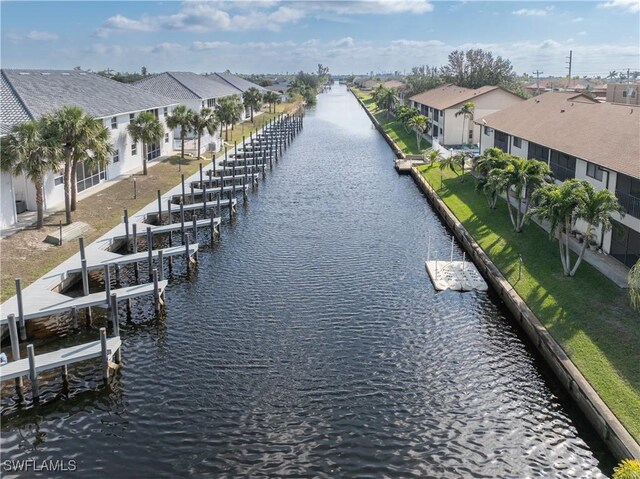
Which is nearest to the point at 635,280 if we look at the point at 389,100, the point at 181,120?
the point at 181,120

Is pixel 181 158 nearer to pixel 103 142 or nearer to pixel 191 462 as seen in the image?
pixel 103 142

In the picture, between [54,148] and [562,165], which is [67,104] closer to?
[54,148]

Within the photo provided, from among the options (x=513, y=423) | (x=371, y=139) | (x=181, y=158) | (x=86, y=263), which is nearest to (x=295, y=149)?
(x=371, y=139)

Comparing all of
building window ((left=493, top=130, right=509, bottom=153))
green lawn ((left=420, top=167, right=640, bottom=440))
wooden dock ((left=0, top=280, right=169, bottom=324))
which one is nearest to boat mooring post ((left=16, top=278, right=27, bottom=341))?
wooden dock ((left=0, top=280, right=169, bottom=324))

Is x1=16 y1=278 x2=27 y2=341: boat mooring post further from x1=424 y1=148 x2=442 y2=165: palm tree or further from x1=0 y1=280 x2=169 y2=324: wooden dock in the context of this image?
x1=424 y1=148 x2=442 y2=165: palm tree

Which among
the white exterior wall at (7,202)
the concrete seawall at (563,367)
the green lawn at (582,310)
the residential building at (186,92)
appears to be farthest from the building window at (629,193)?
the residential building at (186,92)

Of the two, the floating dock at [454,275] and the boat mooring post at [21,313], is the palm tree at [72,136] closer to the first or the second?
the boat mooring post at [21,313]
